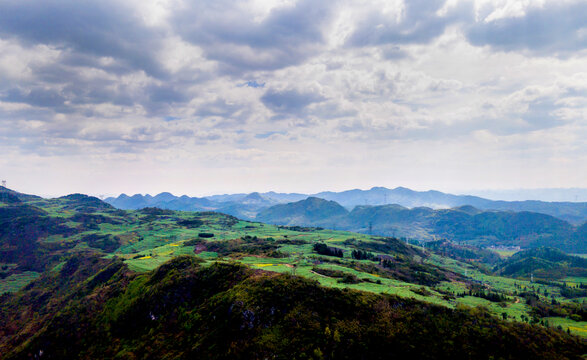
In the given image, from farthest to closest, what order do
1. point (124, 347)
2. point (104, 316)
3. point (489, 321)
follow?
point (104, 316) < point (124, 347) < point (489, 321)

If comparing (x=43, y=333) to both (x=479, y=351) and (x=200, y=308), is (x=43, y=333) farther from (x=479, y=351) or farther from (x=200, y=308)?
(x=479, y=351)

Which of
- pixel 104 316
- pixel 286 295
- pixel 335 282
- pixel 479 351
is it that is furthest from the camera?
pixel 104 316

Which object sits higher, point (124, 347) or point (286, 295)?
point (286, 295)

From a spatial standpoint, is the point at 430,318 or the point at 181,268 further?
the point at 181,268

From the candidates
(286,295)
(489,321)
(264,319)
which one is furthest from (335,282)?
(489,321)

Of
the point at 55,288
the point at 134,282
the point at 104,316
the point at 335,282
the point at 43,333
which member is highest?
the point at 335,282

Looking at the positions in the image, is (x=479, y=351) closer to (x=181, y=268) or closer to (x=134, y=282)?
(x=181, y=268)


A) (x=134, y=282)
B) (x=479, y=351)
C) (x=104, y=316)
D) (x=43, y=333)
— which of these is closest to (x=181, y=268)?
(x=134, y=282)
